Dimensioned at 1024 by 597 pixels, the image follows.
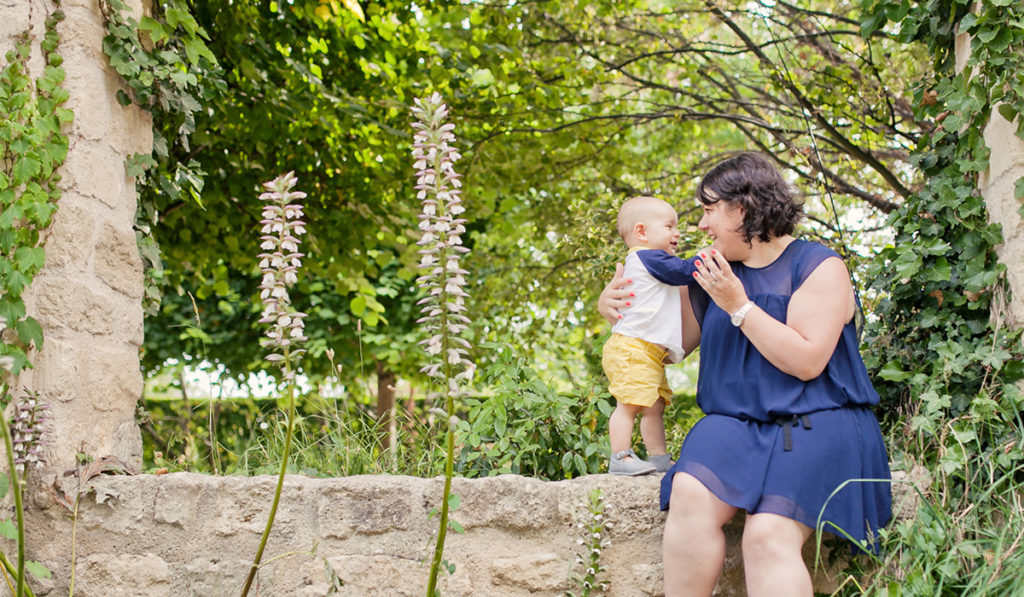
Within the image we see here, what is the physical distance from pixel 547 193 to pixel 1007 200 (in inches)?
173

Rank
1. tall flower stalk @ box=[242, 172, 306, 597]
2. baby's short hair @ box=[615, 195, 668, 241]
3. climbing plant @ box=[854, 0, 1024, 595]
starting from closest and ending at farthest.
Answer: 1. tall flower stalk @ box=[242, 172, 306, 597]
2. climbing plant @ box=[854, 0, 1024, 595]
3. baby's short hair @ box=[615, 195, 668, 241]

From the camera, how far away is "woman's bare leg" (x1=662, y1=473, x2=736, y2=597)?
2059 mm

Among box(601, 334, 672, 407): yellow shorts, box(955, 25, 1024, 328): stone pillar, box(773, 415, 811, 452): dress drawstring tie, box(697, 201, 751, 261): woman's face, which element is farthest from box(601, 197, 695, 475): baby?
box(955, 25, 1024, 328): stone pillar

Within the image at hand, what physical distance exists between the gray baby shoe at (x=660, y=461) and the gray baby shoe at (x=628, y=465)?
60mm

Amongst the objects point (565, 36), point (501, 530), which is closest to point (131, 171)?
point (501, 530)

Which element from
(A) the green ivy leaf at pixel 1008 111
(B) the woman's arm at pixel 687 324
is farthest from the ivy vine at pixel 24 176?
(A) the green ivy leaf at pixel 1008 111

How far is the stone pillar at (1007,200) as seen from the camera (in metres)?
2.26

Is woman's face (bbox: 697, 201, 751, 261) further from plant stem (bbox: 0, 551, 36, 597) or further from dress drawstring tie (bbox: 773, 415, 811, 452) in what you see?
plant stem (bbox: 0, 551, 36, 597)

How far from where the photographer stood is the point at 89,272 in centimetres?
261

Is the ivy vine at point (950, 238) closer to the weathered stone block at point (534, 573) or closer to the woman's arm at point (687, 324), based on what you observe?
the woman's arm at point (687, 324)

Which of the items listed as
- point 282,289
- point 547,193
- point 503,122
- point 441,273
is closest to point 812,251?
point 441,273

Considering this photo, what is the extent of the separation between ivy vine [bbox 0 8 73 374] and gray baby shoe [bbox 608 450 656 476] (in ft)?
5.65

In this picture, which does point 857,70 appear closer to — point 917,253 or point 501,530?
point 917,253

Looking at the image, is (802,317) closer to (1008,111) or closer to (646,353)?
(646,353)
